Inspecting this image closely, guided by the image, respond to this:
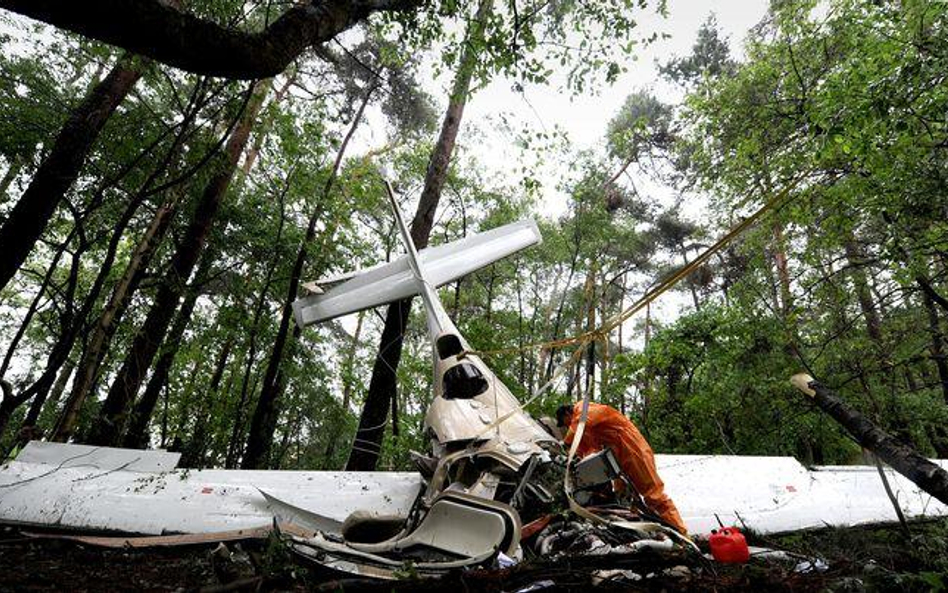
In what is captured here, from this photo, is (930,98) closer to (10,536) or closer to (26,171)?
(10,536)

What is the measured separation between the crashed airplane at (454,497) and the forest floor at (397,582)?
0.18 metres

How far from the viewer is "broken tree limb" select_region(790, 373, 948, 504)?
97.6 inches

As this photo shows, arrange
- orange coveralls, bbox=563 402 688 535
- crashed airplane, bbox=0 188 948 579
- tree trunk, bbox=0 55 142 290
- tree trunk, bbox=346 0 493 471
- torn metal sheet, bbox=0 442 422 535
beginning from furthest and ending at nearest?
tree trunk, bbox=346 0 493 471
tree trunk, bbox=0 55 142 290
torn metal sheet, bbox=0 442 422 535
orange coveralls, bbox=563 402 688 535
crashed airplane, bbox=0 188 948 579

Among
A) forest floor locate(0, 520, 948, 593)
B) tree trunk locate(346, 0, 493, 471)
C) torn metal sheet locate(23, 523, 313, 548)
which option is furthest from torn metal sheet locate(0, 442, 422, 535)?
tree trunk locate(346, 0, 493, 471)

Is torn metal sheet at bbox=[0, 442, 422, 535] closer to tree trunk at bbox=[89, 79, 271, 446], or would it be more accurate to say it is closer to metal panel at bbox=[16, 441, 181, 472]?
metal panel at bbox=[16, 441, 181, 472]

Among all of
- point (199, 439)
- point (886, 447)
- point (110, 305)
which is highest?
point (110, 305)

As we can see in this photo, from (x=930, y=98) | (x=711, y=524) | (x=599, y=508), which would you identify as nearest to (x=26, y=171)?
(x=599, y=508)

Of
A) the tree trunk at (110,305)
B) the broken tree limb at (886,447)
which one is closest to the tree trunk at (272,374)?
the tree trunk at (110,305)

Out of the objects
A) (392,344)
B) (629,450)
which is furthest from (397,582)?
(392,344)

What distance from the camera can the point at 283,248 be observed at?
10.4m

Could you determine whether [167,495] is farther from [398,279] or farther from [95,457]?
[398,279]

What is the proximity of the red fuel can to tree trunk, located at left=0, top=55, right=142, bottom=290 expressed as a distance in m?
5.87

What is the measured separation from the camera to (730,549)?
2.58 m

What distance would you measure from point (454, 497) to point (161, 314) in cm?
→ 734
